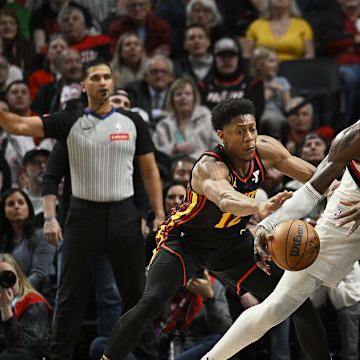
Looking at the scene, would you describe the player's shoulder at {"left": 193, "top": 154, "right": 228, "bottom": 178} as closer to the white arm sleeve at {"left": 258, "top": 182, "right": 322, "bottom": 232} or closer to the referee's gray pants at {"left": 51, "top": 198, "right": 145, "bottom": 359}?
the white arm sleeve at {"left": 258, "top": 182, "right": 322, "bottom": 232}

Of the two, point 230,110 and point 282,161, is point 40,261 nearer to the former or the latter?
point 282,161

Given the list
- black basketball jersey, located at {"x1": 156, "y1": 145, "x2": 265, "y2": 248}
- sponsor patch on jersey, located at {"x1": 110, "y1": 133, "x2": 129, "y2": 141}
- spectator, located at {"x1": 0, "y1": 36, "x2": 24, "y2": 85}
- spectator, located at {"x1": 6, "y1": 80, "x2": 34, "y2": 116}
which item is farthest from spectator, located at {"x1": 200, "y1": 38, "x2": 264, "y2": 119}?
black basketball jersey, located at {"x1": 156, "y1": 145, "x2": 265, "y2": 248}

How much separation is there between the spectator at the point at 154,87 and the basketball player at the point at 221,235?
3.67 metres

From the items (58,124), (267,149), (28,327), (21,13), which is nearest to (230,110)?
(267,149)

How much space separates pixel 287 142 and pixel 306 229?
391cm

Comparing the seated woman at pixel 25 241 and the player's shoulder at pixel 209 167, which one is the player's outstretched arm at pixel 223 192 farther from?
the seated woman at pixel 25 241

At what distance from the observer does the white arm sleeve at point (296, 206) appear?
4777 mm

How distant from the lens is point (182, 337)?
6.55 meters

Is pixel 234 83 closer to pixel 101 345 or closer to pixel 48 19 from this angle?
pixel 48 19

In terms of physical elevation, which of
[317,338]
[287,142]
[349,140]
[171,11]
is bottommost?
[317,338]

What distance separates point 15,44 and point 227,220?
574cm

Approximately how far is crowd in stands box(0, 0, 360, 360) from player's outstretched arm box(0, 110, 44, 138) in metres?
0.39

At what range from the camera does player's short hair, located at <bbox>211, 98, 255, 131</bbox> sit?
202 inches

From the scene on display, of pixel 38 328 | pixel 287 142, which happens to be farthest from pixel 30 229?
pixel 287 142
